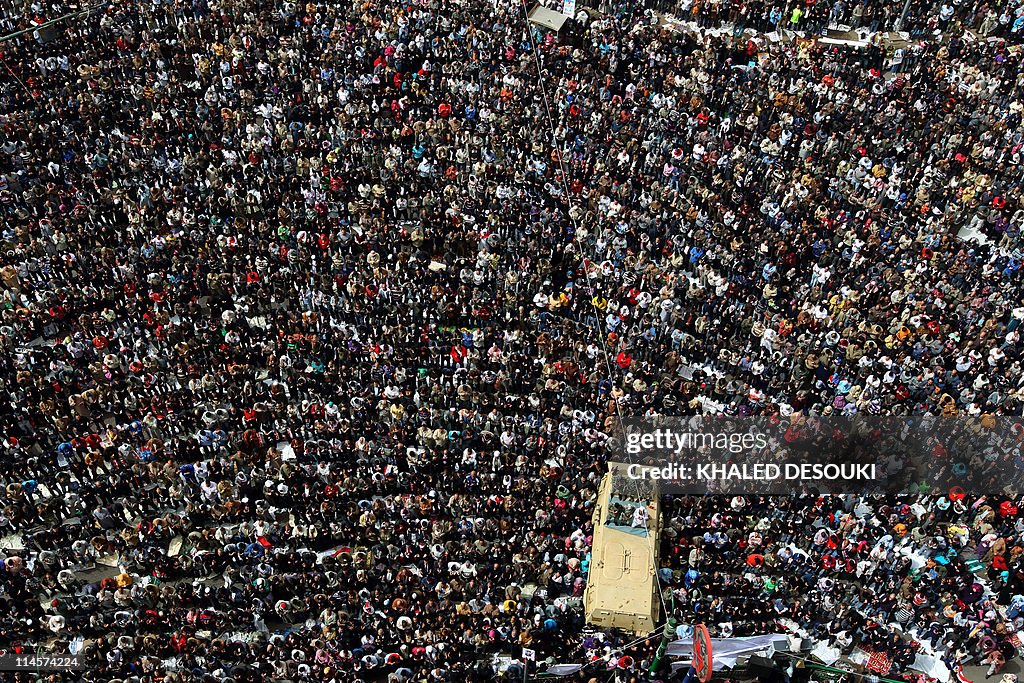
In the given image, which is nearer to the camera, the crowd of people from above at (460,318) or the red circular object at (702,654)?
the red circular object at (702,654)

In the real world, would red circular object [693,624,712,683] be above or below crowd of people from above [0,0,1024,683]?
below

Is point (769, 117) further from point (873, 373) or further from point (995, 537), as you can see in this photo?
point (995, 537)

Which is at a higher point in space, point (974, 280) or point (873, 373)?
point (974, 280)

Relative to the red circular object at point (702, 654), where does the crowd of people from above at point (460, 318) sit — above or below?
above

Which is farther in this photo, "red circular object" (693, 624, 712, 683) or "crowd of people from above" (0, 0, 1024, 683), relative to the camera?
"crowd of people from above" (0, 0, 1024, 683)

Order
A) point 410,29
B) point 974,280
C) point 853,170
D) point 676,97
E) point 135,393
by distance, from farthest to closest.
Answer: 1. point 410,29
2. point 676,97
3. point 853,170
4. point 974,280
5. point 135,393

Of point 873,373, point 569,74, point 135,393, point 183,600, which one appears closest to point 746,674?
point 873,373

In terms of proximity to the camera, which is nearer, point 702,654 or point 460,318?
point 702,654

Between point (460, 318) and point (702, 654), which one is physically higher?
point (460, 318)
